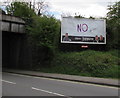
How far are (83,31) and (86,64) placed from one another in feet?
19.9

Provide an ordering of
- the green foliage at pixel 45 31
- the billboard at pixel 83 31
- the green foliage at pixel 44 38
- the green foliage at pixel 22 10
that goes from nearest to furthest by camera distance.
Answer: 1. the green foliage at pixel 45 31
2. the green foliage at pixel 44 38
3. the billboard at pixel 83 31
4. the green foliage at pixel 22 10

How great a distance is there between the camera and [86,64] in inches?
909

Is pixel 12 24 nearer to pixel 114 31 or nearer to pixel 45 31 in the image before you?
pixel 45 31

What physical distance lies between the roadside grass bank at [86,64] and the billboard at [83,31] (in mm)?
1809

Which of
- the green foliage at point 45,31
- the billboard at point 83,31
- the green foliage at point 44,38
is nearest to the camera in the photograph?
the green foliage at point 45,31

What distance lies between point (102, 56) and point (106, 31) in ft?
19.2

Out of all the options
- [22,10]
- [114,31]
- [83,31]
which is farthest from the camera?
[22,10]

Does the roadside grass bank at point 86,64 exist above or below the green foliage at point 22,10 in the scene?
below

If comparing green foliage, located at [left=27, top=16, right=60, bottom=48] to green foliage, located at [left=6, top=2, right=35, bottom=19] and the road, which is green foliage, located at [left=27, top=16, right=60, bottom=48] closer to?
green foliage, located at [left=6, top=2, right=35, bottom=19]

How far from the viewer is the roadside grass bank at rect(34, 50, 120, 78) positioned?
69.3 feet

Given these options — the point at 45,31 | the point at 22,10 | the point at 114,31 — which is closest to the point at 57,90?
the point at 45,31

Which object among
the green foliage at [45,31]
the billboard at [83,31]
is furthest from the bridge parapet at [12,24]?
the billboard at [83,31]

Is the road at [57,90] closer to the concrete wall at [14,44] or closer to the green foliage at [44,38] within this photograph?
the green foliage at [44,38]

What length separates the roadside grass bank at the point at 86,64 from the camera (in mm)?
21138
